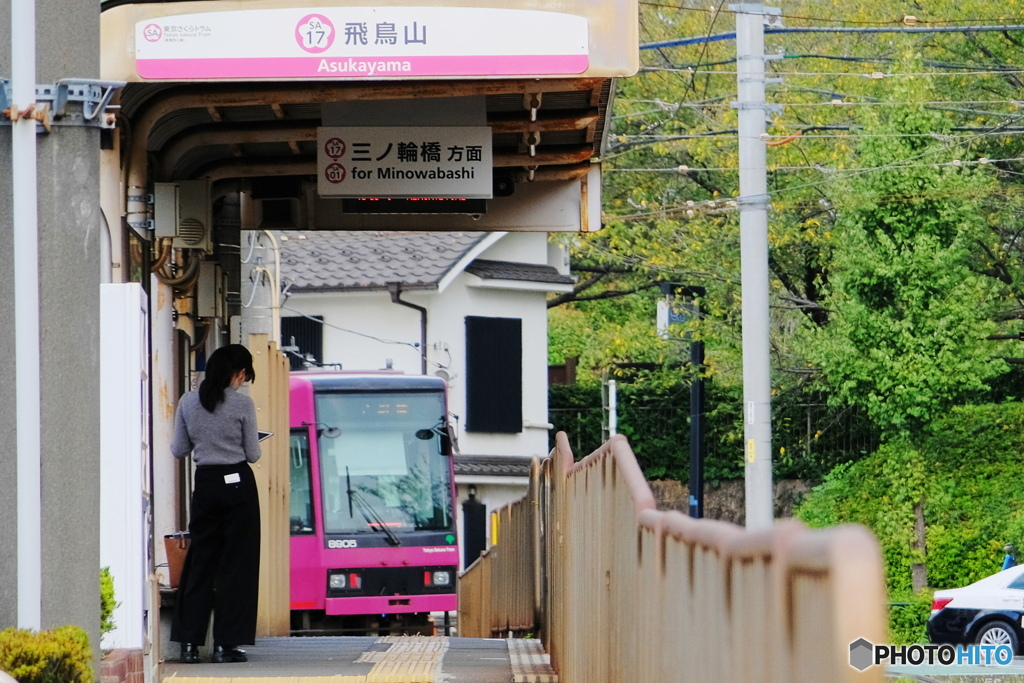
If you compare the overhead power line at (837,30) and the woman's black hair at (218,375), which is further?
the overhead power line at (837,30)

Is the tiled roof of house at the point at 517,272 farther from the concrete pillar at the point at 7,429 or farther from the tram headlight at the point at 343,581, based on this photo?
the concrete pillar at the point at 7,429

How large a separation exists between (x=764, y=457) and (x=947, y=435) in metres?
9.97

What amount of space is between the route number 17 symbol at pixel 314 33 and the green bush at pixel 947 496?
1763 cm

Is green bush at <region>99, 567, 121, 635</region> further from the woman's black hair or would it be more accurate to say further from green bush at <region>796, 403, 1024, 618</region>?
green bush at <region>796, 403, 1024, 618</region>

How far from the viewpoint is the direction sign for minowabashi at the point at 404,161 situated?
8.96 meters

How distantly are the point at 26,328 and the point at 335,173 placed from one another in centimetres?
434

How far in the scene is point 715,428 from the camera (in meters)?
33.4

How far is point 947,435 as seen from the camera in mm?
27000

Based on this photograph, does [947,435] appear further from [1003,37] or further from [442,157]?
[442,157]

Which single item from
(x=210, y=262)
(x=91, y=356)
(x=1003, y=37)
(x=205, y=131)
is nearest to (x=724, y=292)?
(x=1003, y=37)

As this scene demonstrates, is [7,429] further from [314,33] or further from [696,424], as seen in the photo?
[696,424]

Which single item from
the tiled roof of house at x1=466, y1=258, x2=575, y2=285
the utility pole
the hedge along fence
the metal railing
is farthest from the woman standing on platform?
the tiled roof of house at x1=466, y1=258, x2=575, y2=285

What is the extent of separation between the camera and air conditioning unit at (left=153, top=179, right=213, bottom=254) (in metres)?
8.73

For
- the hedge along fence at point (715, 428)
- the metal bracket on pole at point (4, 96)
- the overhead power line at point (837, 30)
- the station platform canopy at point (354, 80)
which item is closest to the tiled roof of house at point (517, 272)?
the hedge along fence at point (715, 428)
